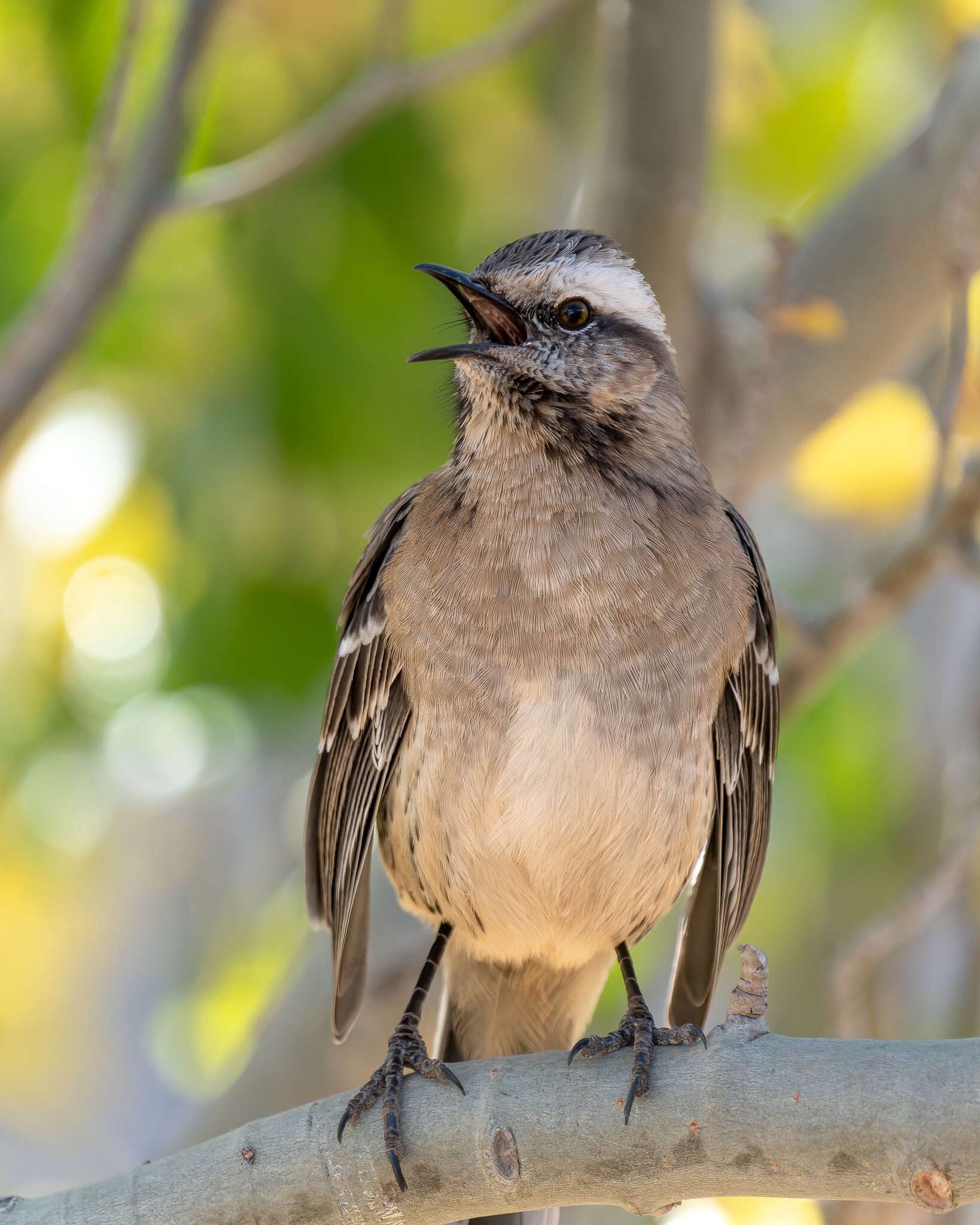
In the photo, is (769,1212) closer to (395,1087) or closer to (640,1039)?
(640,1039)

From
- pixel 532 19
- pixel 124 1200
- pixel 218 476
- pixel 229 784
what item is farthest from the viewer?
pixel 229 784

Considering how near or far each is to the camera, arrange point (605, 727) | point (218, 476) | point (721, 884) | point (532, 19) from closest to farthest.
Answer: point (605, 727), point (721, 884), point (532, 19), point (218, 476)

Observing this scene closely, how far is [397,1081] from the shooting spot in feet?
10.9

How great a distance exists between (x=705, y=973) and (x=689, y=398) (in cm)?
256

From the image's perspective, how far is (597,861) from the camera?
3.80 m

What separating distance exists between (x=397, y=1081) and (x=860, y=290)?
378cm

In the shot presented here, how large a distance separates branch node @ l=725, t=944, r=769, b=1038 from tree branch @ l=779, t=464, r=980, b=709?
8.25 feet

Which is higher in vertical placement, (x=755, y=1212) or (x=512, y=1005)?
(x=512, y=1005)

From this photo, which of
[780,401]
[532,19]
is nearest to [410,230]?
[532,19]

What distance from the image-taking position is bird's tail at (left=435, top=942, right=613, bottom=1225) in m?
4.37

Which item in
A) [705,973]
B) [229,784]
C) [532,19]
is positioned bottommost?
[705,973]

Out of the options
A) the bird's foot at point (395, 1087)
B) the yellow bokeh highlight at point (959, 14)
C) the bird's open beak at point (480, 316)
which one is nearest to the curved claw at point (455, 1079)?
the bird's foot at point (395, 1087)

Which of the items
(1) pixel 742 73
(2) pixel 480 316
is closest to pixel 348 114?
(2) pixel 480 316

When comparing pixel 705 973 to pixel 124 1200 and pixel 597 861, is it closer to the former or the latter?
pixel 597 861
